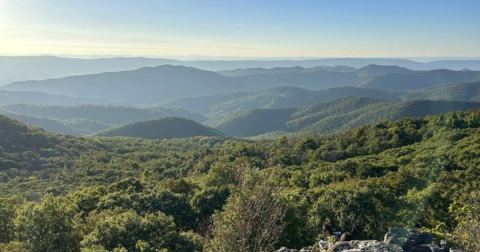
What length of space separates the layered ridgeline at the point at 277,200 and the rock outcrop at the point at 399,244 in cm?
121

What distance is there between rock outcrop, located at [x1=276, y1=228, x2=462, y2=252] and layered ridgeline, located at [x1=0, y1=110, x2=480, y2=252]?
121 centimetres

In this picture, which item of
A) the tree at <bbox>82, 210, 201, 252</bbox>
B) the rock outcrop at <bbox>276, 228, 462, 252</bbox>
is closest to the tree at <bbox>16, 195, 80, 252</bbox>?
the tree at <bbox>82, 210, 201, 252</bbox>

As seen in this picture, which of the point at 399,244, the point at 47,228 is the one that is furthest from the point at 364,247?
the point at 47,228

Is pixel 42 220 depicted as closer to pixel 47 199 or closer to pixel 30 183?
pixel 47 199

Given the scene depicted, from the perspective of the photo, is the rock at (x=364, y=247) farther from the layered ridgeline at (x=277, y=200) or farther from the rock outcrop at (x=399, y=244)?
the layered ridgeline at (x=277, y=200)

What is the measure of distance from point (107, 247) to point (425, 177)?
120ft

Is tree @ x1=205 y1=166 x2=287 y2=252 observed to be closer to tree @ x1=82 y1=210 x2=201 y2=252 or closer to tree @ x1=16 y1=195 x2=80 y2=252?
tree @ x1=82 y1=210 x2=201 y2=252

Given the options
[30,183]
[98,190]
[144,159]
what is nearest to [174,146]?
[144,159]

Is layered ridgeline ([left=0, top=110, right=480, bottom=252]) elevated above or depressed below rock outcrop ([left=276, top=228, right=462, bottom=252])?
below

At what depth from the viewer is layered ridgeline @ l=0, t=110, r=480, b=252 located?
1468 centimetres

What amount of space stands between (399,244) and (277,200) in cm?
638

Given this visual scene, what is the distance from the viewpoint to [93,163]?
109438 millimetres

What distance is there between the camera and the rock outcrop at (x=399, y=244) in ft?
45.6

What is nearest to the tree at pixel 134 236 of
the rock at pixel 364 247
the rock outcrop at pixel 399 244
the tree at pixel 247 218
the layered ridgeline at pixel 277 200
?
the layered ridgeline at pixel 277 200
